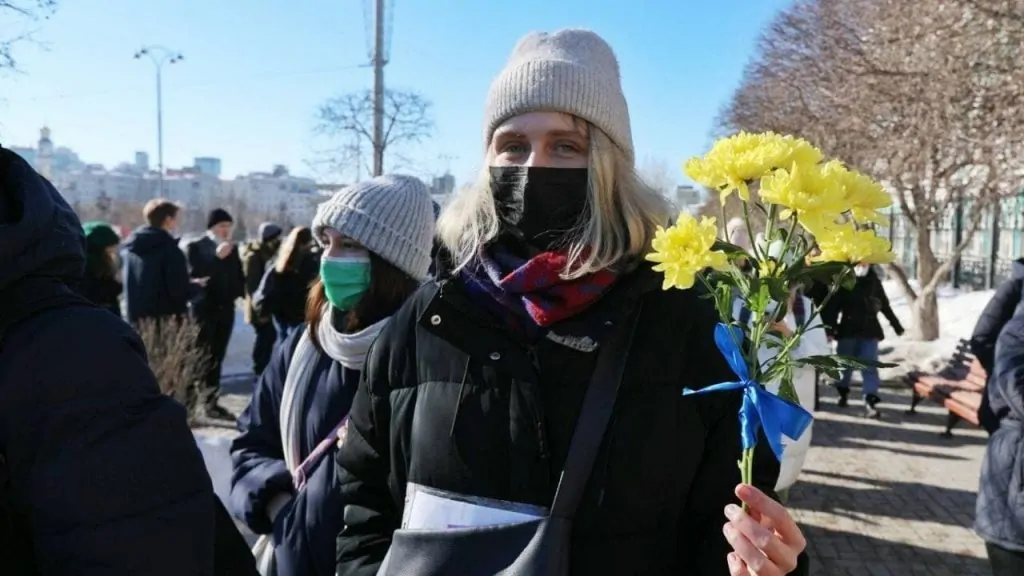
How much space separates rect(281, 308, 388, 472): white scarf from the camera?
2.45 m

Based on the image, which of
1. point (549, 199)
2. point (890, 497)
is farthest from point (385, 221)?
point (890, 497)

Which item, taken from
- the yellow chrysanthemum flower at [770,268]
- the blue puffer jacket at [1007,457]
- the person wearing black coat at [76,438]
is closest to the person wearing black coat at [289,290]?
the blue puffer jacket at [1007,457]

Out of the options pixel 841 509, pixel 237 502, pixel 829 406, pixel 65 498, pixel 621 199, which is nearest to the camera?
pixel 65 498

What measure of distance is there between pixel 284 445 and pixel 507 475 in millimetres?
1271

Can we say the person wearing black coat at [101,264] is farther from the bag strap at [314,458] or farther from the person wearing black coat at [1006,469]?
the person wearing black coat at [1006,469]

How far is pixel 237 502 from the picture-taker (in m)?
2.55

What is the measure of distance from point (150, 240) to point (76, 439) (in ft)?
24.0

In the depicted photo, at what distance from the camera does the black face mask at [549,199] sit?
174 cm

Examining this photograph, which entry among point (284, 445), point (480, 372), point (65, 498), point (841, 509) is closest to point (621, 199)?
point (480, 372)

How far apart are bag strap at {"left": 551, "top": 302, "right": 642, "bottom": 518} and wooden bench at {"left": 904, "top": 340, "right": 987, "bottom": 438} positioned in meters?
6.75

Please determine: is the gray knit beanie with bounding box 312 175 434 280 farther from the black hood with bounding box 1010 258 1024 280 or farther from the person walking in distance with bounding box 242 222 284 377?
the person walking in distance with bounding box 242 222 284 377

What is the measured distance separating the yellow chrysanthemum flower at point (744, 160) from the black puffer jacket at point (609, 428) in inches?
15.2

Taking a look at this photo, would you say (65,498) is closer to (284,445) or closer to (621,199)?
(621,199)

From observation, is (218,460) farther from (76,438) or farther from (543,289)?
(76,438)
